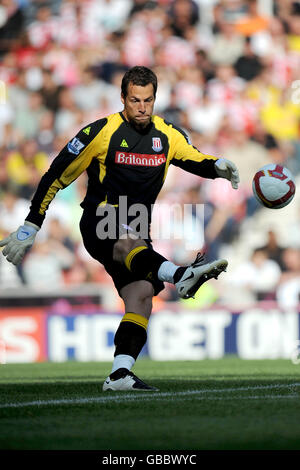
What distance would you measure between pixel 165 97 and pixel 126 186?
8.06 m

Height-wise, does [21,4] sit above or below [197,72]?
above

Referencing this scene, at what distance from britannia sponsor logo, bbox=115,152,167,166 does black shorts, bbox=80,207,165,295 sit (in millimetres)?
394

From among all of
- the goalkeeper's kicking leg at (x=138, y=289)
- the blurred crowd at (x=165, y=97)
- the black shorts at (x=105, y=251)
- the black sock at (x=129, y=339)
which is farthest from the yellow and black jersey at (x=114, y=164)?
the blurred crowd at (x=165, y=97)

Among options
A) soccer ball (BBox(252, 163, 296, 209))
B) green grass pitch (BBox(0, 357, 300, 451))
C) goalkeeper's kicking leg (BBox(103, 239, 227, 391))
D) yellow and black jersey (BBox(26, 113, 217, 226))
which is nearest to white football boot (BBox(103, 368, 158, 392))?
goalkeeper's kicking leg (BBox(103, 239, 227, 391))

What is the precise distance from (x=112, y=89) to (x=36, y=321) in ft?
15.2

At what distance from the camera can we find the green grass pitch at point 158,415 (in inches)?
140

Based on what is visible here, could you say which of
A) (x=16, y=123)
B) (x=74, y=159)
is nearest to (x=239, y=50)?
(x=16, y=123)

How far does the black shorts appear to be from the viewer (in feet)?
19.2

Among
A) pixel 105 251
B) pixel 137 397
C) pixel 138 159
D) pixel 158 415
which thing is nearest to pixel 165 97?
pixel 138 159

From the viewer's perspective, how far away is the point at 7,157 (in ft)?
45.6

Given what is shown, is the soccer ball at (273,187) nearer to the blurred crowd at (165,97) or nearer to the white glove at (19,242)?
the white glove at (19,242)

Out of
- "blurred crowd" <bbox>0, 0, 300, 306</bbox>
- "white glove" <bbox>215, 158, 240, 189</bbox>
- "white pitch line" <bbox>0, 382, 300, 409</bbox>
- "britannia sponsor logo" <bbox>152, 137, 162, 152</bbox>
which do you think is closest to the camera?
"white pitch line" <bbox>0, 382, 300, 409</bbox>

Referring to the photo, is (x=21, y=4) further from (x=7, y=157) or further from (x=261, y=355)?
(x=261, y=355)

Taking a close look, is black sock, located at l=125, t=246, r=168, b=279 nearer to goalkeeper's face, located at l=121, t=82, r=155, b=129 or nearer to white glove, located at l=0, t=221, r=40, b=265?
white glove, located at l=0, t=221, r=40, b=265
